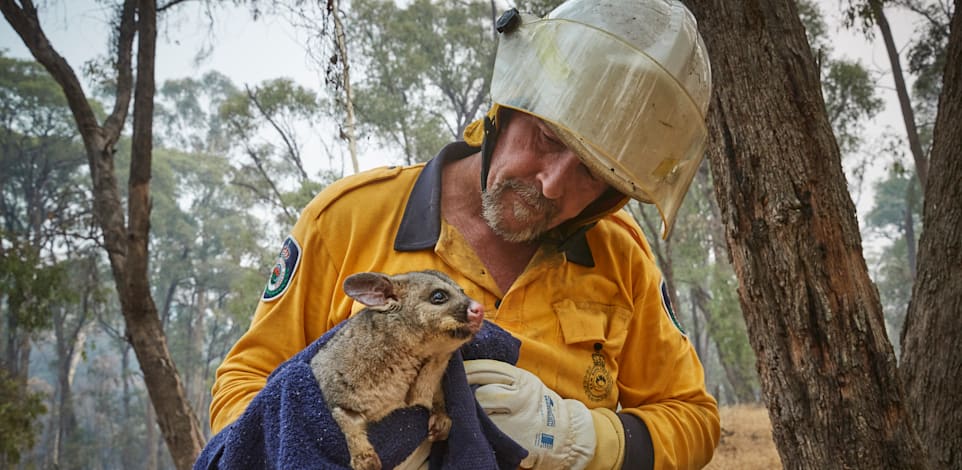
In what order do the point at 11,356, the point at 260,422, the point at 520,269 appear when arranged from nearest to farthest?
the point at 260,422, the point at 520,269, the point at 11,356

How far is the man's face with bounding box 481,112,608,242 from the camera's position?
1.86 meters

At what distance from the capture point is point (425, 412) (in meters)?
1.57

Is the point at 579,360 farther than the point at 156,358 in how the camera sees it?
No

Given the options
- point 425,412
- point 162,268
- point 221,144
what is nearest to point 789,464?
point 425,412

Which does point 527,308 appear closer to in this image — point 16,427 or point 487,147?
point 487,147

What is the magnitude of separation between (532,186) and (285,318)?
81 centimetres

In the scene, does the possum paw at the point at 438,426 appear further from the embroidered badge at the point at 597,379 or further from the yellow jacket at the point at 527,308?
the embroidered badge at the point at 597,379

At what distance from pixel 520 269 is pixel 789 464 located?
1.36 metres

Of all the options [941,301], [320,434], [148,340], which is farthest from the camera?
[148,340]

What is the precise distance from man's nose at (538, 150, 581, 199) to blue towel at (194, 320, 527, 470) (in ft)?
1.71

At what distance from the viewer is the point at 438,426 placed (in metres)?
1.57

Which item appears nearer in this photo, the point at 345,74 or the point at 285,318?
the point at 285,318

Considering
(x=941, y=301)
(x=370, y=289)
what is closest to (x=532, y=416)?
(x=370, y=289)

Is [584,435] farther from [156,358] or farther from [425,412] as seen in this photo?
[156,358]
